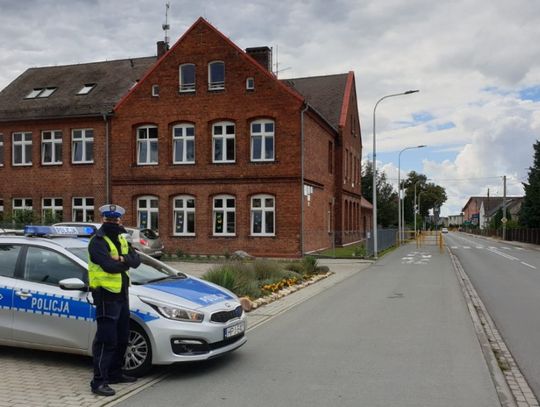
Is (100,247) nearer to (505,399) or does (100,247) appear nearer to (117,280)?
(117,280)

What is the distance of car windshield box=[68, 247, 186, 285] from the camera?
7.12 meters

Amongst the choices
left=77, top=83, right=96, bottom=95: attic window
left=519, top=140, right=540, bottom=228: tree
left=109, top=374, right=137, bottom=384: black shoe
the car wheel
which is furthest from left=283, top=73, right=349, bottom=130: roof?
left=109, top=374, right=137, bottom=384: black shoe

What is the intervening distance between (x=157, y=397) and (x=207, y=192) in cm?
2358

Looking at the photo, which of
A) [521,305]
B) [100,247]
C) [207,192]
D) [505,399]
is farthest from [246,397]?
[207,192]

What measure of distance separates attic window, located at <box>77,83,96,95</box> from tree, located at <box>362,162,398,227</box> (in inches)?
1444

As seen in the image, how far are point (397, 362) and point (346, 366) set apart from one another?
684 millimetres

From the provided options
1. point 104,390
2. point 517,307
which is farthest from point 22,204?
point 104,390

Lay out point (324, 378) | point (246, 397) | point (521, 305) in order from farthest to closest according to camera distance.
Result: point (521, 305) → point (324, 378) → point (246, 397)

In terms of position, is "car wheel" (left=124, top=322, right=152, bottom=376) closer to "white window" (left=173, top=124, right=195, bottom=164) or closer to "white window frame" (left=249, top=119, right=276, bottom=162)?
"white window frame" (left=249, top=119, right=276, bottom=162)

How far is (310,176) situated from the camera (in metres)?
29.6

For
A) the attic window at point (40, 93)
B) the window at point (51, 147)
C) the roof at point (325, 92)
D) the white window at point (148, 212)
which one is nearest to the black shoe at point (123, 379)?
the white window at point (148, 212)

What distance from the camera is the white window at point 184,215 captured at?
29531 millimetres

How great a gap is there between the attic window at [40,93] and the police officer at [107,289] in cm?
3059

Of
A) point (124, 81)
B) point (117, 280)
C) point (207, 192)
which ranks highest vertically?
point (124, 81)
